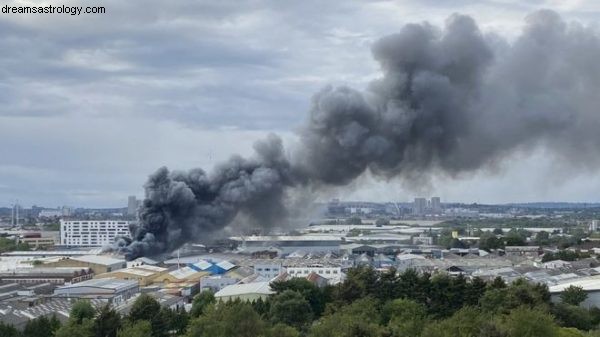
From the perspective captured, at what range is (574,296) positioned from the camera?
36.2m

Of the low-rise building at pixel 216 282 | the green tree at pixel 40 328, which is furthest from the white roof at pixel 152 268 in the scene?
the green tree at pixel 40 328

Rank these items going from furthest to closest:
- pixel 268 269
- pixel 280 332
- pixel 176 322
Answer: pixel 268 269 → pixel 176 322 → pixel 280 332

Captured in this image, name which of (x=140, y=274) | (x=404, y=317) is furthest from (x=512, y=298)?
(x=140, y=274)

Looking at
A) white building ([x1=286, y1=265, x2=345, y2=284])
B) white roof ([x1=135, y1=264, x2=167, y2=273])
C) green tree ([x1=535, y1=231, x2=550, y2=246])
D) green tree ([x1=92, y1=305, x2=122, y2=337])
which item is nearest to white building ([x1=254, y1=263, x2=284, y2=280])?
white building ([x1=286, y1=265, x2=345, y2=284])

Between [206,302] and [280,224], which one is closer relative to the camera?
[206,302]

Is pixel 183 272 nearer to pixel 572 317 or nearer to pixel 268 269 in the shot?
pixel 268 269

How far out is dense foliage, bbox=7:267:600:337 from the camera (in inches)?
978

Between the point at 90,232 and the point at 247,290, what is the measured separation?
6600 cm

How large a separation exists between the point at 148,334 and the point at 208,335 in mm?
1969

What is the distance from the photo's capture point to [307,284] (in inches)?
1448

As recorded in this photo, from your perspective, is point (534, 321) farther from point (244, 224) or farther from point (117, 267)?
point (117, 267)

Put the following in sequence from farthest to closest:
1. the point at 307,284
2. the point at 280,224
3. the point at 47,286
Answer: the point at 280,224 < the point at 47,286 < the point at 307,284

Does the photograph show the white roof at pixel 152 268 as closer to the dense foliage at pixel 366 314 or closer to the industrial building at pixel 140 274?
the industrial building at pixel 140 274

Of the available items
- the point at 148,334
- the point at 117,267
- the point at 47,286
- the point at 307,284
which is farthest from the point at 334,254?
the point at 148,334
